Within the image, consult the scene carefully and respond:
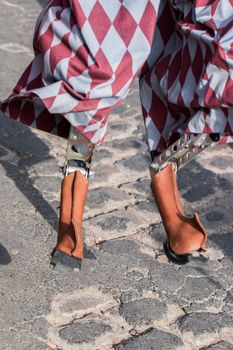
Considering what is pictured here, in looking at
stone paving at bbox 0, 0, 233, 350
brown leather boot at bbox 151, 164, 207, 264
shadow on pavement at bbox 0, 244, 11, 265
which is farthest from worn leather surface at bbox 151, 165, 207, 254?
shadow on pavement at bbox 0, 244, 11, 265

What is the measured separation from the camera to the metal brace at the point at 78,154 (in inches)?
133

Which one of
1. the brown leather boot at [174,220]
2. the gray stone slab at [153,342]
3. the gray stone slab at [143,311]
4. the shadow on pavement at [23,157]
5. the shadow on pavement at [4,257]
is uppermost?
the brown leather boot at [174,220]

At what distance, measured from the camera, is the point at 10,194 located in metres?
4.24

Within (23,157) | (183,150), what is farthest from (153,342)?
(23,157)

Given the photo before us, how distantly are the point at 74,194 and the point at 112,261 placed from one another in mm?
446

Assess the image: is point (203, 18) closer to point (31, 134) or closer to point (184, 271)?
point (184, 271)

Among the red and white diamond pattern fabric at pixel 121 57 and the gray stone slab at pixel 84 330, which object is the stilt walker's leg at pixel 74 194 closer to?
the red and white diamond pattern fabric at pixel 121 57

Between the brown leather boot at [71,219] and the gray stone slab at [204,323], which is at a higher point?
the brown leather boot at [71,219]

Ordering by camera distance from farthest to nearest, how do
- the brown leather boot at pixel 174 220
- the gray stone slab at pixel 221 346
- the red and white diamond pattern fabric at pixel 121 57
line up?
1. the brown leather boot at pixel 174 220
2. the gray stone slab at pixel 221 346
3. the red and white diamond pattern fabric at pixel 121 57

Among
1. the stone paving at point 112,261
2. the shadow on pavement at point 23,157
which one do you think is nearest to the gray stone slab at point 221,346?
the stone paving at point 112,261

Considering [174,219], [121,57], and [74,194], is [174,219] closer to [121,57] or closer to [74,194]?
[74,194]

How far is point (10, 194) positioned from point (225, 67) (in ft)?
4.75

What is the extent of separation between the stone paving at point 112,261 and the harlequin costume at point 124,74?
0.66ft

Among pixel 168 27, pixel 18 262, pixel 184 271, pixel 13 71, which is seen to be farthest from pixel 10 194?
pixel 13 71
